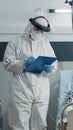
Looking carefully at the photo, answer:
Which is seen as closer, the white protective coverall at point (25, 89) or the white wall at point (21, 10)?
the white protective coverall at point (25, 89)

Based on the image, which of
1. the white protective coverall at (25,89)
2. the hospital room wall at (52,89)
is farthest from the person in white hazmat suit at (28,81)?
the hospital room wall at (52,89)

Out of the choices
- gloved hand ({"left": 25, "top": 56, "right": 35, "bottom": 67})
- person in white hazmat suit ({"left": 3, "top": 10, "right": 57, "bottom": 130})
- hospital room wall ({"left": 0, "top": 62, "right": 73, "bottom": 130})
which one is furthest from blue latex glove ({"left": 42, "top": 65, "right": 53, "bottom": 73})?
hospital room wall ({"left": 0, "top": 62, "right": 73, "bottom": 130})

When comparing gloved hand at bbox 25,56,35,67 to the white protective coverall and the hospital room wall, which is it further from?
the hospital room wall

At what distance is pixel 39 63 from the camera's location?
8.41 feet

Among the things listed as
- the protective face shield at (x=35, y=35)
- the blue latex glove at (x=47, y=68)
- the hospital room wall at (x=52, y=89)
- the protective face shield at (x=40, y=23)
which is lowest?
the hospital room wall at (x=52, y=89)

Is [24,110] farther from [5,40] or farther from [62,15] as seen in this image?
[62,15]

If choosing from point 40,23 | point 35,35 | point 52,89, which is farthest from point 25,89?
point 52,89

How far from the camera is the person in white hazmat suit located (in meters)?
2.62

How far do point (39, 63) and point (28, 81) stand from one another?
20 centimetres

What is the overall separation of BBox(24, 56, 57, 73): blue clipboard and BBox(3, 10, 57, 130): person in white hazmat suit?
0.11 feet

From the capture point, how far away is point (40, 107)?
268cm

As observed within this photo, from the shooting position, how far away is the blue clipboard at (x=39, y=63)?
2.50 meters

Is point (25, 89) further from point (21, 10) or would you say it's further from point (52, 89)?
point (21, 10)

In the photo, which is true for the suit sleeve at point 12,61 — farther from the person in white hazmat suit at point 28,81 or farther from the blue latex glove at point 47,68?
the blue latex glove at point 47,68
